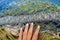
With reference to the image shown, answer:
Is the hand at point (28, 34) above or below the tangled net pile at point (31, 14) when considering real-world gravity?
below

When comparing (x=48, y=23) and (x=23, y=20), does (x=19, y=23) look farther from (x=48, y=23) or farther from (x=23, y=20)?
(x=48, y=23)

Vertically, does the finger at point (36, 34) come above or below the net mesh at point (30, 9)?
below

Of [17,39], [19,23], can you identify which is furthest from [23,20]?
[17,39]

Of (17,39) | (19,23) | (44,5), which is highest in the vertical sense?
(44,5)

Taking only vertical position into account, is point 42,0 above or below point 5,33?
above

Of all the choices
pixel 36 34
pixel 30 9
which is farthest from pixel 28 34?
pixel 30 9

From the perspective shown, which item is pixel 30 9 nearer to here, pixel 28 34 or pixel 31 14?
pixel 31 14

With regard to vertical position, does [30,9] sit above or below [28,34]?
above

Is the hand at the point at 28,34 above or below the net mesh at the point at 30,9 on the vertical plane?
below

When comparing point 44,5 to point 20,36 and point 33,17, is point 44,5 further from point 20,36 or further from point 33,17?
point 20,36

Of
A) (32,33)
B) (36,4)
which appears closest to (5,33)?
(32,33)
